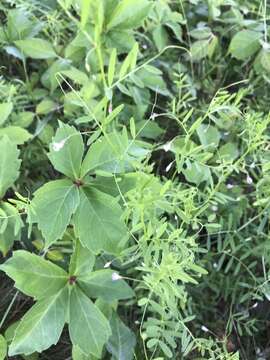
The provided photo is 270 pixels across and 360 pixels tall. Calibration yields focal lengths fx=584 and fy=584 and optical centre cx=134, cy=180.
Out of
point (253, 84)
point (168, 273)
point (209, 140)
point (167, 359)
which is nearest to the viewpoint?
point (168, 273)

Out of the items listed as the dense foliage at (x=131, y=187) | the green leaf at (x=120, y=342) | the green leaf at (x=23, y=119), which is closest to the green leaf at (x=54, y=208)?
the dense foliage at (x=131, y=187)

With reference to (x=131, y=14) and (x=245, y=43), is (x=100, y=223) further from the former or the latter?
(x=245, y=43)

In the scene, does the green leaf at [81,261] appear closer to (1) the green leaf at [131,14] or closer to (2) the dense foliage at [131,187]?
(2) the dense foliage at [131,187]

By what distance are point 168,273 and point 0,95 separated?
51 cm

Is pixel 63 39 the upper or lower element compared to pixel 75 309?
upper

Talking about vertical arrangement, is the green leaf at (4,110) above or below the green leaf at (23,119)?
above

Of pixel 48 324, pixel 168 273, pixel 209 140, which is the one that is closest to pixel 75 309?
pixel 48 324

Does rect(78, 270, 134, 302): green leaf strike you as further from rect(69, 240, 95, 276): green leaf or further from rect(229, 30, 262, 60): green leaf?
rect(229, 30, 262, 60): green leaf

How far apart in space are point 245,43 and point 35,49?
0.44 m

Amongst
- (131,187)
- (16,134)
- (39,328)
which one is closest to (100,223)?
(131,187)

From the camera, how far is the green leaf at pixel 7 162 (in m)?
0.91

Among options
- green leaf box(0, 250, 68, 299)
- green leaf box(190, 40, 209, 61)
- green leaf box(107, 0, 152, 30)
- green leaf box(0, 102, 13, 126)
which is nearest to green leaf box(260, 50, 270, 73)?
green leaf box(190, 40, 209, 61)

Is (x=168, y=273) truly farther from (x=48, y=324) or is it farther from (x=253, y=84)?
(x=253, y=84)

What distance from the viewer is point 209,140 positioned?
1131mm
